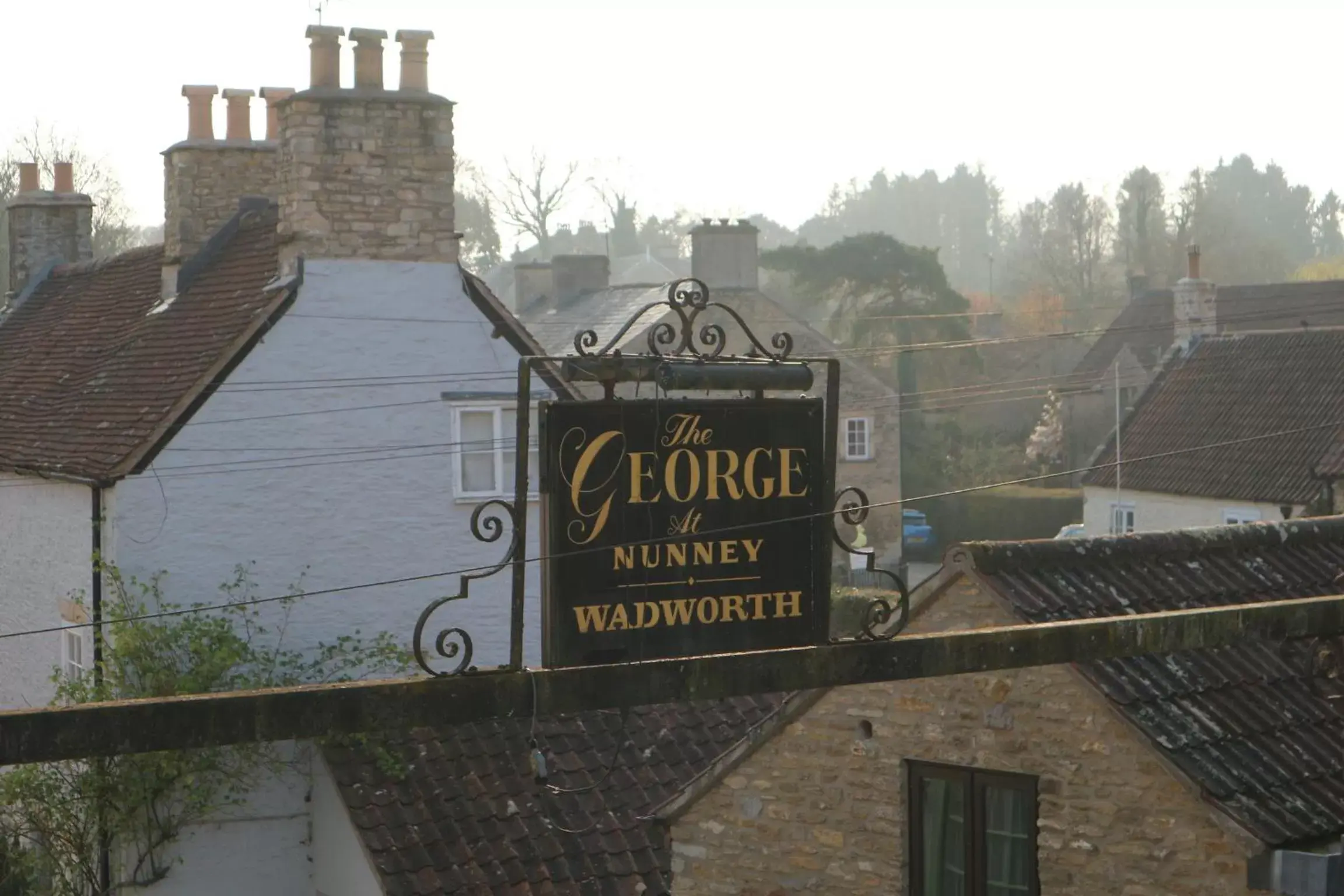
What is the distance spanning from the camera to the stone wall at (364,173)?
57.9 ft

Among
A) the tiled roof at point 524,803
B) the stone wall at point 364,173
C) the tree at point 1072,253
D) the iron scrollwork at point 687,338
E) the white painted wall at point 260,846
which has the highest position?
the tree at point 1072,253

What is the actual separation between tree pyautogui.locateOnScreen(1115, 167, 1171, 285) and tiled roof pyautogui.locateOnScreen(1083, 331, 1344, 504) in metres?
42.1

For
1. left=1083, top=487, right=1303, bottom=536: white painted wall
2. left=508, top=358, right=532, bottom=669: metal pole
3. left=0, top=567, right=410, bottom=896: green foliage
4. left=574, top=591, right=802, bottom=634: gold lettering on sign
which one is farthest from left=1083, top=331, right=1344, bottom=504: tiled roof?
left=508, top=358, right=532, bottom=669: metal pole

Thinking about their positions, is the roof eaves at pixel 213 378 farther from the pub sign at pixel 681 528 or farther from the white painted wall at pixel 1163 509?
the white painted wall at pixel 1163 509

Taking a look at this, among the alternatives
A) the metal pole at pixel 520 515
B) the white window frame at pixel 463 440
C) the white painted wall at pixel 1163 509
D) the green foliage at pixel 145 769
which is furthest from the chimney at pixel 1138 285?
the metal pole at pixel 520 515

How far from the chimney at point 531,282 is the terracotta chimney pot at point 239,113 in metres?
28.7

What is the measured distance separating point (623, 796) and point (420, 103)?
7.59 metres

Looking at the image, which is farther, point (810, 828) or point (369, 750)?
point (369, 750)

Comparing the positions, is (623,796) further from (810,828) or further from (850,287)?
(850,287)

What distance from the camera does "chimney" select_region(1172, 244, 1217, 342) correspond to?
4100cm

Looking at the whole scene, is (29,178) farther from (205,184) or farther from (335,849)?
(335,849)

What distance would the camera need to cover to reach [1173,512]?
35500 mm

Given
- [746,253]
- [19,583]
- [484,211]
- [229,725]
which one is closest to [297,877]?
[19,583]

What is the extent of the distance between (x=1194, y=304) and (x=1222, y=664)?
3295cm
